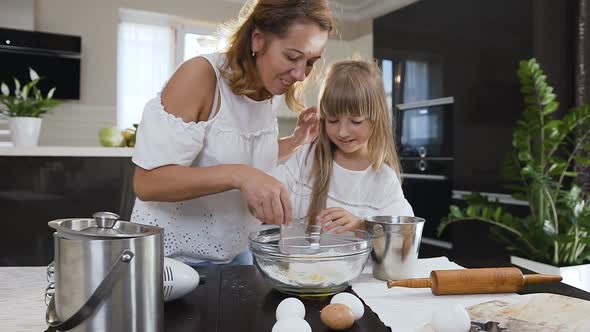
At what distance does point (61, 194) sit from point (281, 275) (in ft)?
6.07

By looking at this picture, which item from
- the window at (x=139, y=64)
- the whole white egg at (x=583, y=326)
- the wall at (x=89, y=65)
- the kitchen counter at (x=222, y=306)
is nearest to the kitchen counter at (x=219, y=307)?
the kitchen counter at (x=222, y=306)

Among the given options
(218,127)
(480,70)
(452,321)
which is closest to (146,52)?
(480,70)

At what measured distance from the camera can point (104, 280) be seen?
21.1 inches

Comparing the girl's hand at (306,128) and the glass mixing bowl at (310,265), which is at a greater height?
the girl's hand at (306,128)

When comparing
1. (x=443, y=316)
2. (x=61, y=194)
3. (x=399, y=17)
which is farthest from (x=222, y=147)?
(x=399, y=17)

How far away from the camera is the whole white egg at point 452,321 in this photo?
1.96ft

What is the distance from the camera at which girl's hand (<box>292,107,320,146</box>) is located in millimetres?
1406

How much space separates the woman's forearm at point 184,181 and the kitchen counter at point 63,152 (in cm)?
136

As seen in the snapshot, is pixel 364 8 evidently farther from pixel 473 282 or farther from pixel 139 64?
pixel 473 282

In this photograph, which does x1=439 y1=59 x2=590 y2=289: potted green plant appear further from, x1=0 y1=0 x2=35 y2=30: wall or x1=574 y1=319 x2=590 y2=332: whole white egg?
x1=0 y1=0 x2=35 y2=30: wall

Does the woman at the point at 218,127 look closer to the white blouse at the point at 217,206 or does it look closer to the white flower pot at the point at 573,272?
the white blouse at the point at 217,206

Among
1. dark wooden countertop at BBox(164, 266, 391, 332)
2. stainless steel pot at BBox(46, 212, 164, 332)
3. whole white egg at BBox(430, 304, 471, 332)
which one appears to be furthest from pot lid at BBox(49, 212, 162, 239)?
whole white egg at BBox(430, 304, 471, 332)

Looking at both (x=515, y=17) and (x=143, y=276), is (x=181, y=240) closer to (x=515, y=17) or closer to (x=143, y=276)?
(x=143, y=276)

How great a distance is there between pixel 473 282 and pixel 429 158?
2.52 m
